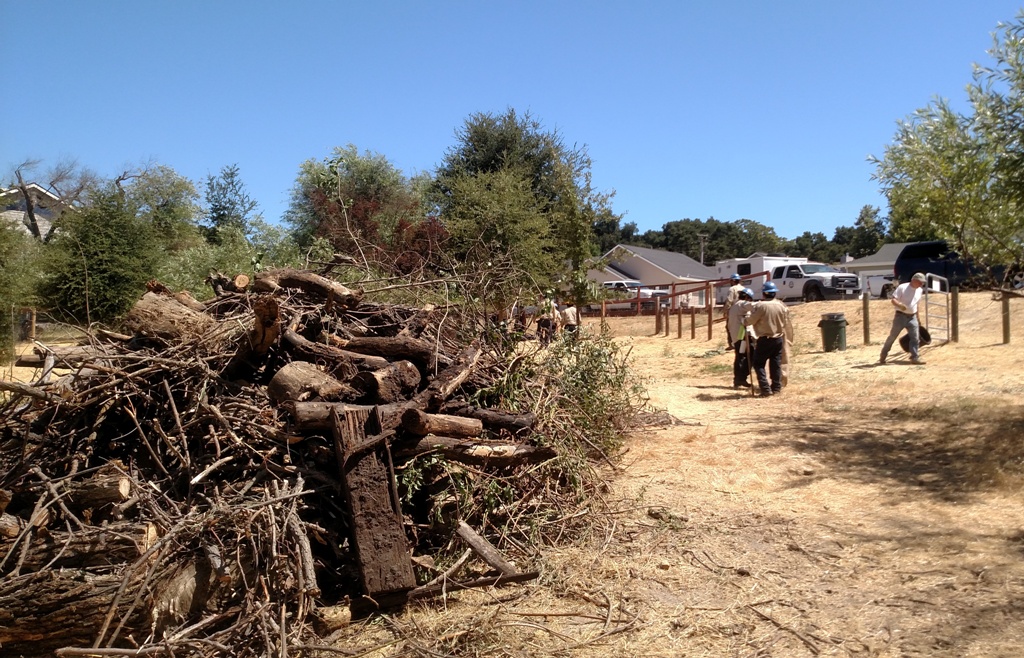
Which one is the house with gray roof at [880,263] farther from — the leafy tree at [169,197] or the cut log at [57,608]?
the cut log at [57,608]

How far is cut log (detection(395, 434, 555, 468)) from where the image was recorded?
4.80 metres

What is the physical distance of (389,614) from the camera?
14.3ft

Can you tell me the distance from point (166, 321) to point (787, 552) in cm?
460

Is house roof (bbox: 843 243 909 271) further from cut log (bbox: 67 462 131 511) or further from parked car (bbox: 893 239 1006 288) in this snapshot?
cut log (bbox: 67 462 131 511)

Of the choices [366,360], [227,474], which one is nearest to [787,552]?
[366,360]

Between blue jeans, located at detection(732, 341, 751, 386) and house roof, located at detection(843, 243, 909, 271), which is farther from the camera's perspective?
house roof, located at detection(843, 243, 909, 271)

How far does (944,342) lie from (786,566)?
39.9 feet

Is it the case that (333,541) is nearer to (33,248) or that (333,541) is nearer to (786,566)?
(786,566)

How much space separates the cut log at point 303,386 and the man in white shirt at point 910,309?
1098cm

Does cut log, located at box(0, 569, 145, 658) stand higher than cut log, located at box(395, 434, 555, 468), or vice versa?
cut log, located at box(395, 434, 555, 468)

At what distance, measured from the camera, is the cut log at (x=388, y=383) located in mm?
4953

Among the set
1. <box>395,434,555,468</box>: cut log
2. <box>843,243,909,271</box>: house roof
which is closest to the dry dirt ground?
<box>395,434,555,468</box>: cut log

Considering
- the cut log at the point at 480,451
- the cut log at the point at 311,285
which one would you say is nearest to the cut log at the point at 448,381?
the cut log at the point at 480,451

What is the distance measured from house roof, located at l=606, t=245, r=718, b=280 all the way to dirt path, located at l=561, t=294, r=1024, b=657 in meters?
41.1
